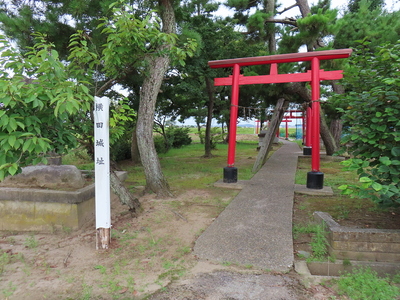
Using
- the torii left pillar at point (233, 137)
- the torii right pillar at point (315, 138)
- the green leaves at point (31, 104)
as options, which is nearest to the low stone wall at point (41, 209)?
the green leaves at point (31, 104)

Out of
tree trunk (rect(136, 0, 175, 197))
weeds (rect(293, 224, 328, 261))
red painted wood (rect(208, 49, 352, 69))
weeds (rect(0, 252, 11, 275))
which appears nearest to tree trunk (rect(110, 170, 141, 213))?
tree trunk (rect(136, 0, 175, 197))

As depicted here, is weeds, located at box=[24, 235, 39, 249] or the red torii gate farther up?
the red torii gate

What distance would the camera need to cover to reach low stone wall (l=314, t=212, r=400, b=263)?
2670mm

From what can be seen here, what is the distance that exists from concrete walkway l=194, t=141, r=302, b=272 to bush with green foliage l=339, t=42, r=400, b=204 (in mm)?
944

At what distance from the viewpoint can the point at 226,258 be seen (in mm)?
2764

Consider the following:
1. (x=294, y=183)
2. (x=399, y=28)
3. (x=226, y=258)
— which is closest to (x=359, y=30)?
(x=399, y=28)

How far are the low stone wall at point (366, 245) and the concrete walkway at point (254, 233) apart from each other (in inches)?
18.8

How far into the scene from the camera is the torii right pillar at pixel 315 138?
218 inches

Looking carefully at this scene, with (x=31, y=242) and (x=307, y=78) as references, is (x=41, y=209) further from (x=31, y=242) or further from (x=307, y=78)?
(x=307, y=78)

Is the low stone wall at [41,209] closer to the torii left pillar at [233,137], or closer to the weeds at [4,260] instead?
the weeds at [4,260]

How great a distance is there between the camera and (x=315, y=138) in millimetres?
5625

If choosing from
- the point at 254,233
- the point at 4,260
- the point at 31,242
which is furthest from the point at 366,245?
the point at 31,242

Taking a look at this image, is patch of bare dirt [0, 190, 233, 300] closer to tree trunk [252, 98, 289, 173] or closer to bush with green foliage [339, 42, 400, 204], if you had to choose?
bush with green foliage [339, 42, 400, 204]

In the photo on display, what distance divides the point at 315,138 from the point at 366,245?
3.22m
